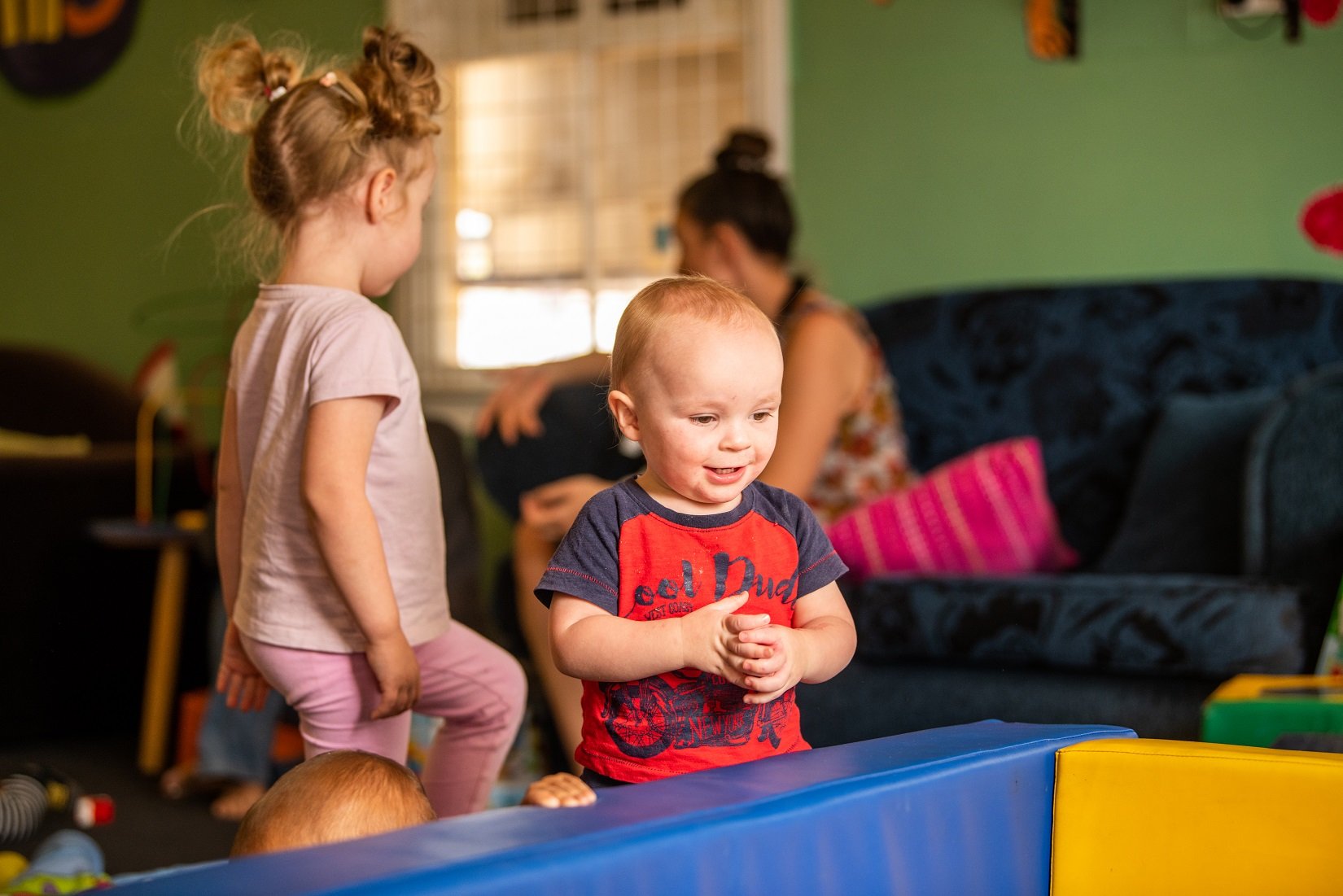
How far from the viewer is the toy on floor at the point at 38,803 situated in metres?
2.12

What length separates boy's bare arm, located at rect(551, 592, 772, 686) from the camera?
86cm

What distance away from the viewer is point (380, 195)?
1.16 m

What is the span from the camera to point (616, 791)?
67 centimetres

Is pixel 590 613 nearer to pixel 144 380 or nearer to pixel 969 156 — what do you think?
pixel 969 156

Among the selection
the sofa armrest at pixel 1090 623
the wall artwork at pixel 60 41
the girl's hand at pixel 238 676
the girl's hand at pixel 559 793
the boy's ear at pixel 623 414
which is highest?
the wall artwork at pixel 60 41

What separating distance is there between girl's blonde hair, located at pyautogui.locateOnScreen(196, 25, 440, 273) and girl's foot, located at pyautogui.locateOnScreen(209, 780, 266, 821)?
5.33 ft

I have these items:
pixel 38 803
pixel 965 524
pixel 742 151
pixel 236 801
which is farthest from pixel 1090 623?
pixel 38 803

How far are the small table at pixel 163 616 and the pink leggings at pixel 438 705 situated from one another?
1.75 meters

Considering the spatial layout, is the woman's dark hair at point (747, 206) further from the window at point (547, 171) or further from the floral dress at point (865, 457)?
the window at point (547, 171)

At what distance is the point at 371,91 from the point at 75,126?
3.67 meters

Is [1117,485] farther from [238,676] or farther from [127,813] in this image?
[127,813]

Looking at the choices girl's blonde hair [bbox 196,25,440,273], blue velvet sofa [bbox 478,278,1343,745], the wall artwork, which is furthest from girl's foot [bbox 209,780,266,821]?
the wall artwork

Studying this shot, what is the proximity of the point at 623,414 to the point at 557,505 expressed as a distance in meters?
1.03

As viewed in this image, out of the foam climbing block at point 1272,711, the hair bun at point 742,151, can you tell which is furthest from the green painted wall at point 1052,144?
the foam climbing block at point 1272,711
